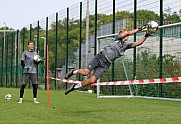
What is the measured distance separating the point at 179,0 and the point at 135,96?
423cm

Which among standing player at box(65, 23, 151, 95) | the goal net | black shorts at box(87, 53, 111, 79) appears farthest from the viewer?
the goal net

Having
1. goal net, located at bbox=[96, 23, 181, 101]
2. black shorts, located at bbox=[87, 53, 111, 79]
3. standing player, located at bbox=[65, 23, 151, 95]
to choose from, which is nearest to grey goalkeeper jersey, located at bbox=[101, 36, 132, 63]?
standing player, located at bbox=[65, 23, 151, 95]

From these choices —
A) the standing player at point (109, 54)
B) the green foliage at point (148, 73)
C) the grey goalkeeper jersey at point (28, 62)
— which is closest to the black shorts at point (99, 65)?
the standing player at point (109, 54)

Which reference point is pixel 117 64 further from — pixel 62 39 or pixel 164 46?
pixel 62 39

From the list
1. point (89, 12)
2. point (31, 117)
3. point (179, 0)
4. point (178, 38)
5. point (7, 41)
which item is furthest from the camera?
point (7, 41)

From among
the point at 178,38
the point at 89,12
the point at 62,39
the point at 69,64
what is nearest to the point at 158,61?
the point at 178,38

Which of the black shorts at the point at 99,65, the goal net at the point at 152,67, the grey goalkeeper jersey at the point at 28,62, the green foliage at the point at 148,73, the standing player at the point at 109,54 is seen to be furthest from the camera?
the green foliage at the point at 148,73

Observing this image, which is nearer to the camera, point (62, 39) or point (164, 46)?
point (164, 46)

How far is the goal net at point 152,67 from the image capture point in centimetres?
1551

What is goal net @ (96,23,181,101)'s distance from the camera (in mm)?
15507

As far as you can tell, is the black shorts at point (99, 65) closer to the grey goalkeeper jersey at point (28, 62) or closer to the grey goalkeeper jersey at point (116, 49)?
the grey goalkeeper jersey at point (116, 49)

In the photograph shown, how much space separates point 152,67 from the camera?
1698cm

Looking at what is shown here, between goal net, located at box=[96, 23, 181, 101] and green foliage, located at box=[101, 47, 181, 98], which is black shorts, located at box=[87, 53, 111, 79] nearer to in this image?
goal net, located at box=[96, 23, 181, 101]

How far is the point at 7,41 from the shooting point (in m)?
39.4
